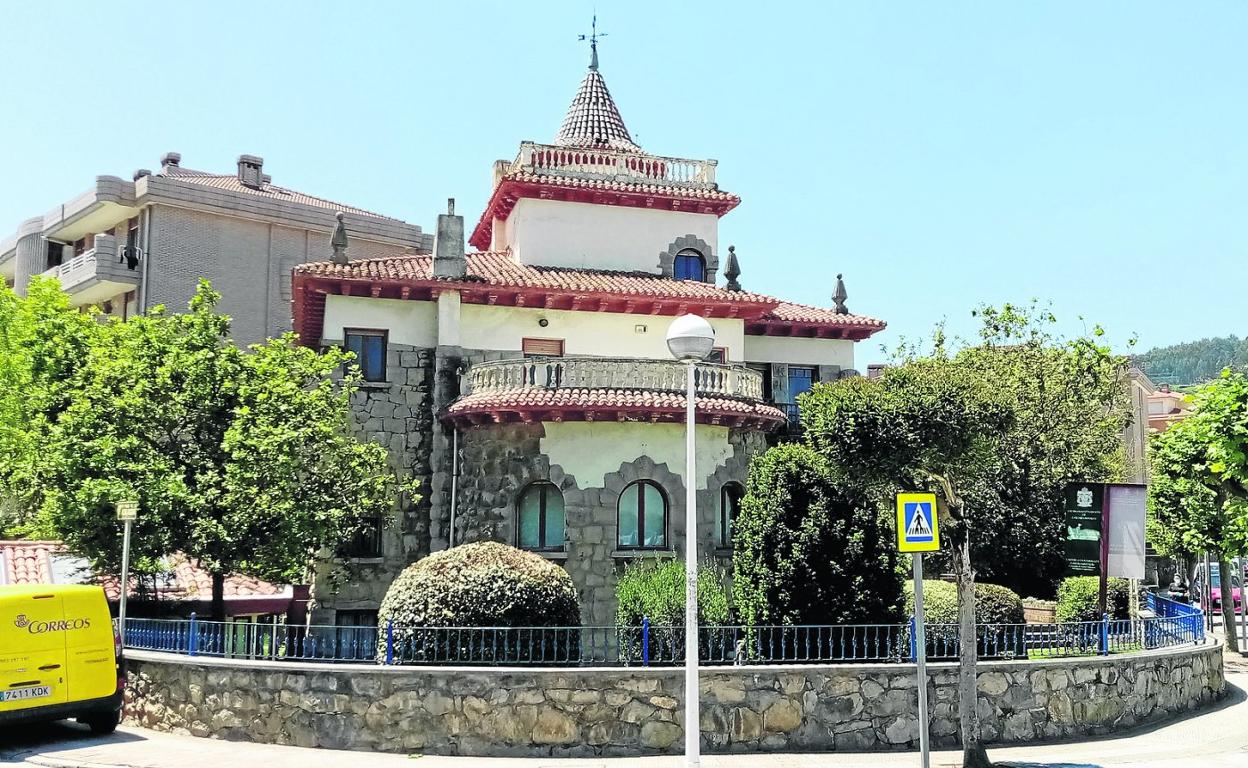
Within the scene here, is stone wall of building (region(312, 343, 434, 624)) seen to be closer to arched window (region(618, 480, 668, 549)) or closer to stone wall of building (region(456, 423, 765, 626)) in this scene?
stone wall of building (region(456, 423, 765, 626))

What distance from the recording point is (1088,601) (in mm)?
24484

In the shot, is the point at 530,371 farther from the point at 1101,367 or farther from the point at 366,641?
the point at 1101,367

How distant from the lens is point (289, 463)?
69.9ft

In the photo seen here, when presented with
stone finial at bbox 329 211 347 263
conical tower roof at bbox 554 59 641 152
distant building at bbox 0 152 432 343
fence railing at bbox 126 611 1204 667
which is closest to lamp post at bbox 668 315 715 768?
fence railing at bbox 126 611 1204 667

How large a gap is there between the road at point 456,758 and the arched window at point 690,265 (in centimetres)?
1693

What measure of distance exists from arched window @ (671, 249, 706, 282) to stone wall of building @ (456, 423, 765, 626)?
8.04m

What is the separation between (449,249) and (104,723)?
44.9 feet

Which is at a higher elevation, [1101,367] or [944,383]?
[1101,367]

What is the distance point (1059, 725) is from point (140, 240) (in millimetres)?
37527

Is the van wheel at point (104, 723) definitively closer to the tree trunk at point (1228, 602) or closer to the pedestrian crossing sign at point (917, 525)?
the pedestrian crossing sign at point (917, 525)

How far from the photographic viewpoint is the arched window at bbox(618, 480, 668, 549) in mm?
23781

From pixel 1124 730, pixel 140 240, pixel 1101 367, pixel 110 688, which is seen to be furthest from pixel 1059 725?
pixel 140 240

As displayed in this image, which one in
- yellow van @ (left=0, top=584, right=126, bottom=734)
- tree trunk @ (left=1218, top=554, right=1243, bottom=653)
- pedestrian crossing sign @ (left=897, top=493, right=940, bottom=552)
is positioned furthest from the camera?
tree trunk @ (left=1218, top=554, right=1243, bottom=653)

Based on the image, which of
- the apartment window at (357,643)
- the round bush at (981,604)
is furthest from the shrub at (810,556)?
the apartment window at (357,643)
